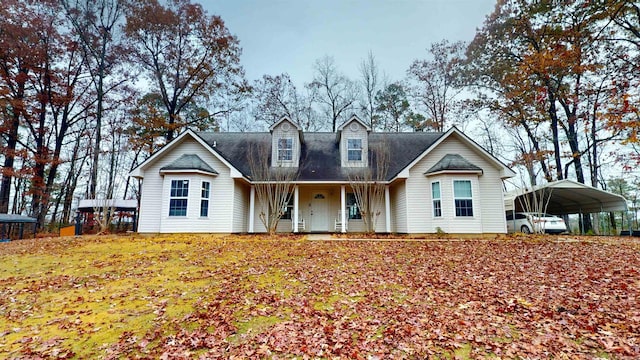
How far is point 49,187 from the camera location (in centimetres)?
2058

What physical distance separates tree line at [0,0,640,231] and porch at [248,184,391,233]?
9.22 meters

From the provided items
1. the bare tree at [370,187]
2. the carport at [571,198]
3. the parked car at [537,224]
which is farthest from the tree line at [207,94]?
the bare tree at [370,187]

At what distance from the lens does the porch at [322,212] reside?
16.3 meters

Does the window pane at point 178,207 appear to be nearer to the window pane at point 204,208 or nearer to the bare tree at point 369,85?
the window pane at point 204,208

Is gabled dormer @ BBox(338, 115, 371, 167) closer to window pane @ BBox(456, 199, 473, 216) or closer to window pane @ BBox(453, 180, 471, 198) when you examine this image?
window pane @ BBox(453, 180, 471, 198)

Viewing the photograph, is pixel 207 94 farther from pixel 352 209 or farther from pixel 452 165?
pixel 452 165

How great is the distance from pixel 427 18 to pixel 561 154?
44.4ft

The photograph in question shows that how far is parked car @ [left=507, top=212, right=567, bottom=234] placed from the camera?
15.0 m

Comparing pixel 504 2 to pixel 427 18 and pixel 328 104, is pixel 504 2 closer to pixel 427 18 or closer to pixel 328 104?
pixel 427 18

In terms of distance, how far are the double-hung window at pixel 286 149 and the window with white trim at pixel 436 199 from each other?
761cm

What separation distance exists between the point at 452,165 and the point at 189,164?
12333 mm

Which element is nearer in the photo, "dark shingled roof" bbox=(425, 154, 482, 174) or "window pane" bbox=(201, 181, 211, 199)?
"dark shingled roof" bbox=(425, 154, 482, 174)

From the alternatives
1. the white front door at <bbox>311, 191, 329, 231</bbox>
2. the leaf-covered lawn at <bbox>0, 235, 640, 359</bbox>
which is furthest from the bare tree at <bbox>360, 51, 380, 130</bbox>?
the leaf-covered lawn at <bbox>0, 235, 640, 359</bbox>

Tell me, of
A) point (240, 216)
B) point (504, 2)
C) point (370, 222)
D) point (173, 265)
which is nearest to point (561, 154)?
point (504, 2)
